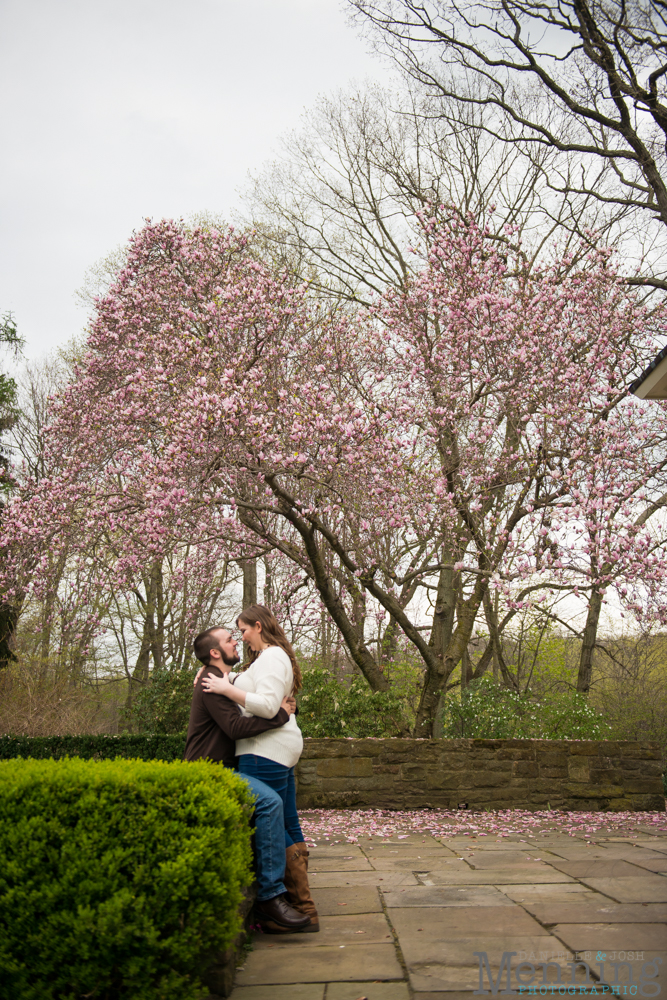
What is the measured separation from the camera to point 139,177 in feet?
31.6

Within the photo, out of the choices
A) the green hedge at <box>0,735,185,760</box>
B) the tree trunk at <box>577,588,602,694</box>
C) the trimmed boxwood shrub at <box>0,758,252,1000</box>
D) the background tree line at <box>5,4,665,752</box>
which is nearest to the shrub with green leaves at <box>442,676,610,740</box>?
the background tree line at <box>5,4,665,752</box>

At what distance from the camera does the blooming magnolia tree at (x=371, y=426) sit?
7.71 meters

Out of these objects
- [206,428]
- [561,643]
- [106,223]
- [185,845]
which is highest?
[106,223]

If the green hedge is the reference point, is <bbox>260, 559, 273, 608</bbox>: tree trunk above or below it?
above

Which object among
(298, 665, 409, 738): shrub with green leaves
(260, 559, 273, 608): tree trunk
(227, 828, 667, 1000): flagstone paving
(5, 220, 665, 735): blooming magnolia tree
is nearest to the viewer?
(227, 828, 667, 1000): flagstone paving

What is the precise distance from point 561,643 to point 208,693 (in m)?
9.97

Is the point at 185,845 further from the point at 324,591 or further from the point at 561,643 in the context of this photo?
the point at 561,643

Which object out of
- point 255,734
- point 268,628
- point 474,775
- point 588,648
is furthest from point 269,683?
point 588,648

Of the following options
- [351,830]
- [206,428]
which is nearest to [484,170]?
[206,428]

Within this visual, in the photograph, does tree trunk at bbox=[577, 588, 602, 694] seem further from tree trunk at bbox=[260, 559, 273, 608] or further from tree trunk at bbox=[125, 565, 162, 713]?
tree trunk at bbox=[125, 565, 162, 713]

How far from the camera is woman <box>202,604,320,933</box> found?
3.37 metres

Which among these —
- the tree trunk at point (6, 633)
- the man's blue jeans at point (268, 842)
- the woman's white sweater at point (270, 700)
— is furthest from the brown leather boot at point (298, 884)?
the tree trunk at point (6, 633)

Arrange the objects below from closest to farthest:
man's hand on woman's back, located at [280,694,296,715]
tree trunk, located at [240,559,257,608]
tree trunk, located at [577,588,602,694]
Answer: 1. man's hand on woman's back, located at [280,694,296,715]
2. tree trunk, located at [577,588,602,694]
3. tree trunk, located at [240,559,257,608]

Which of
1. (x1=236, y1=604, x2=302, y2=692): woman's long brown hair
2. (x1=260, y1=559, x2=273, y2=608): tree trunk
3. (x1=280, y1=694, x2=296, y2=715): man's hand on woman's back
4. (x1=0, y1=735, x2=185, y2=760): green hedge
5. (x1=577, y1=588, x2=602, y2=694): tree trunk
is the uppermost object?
(x1=260, y1=559, x2=273, y2=608): tree trunk
